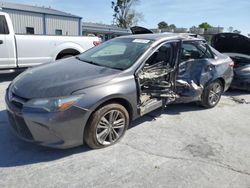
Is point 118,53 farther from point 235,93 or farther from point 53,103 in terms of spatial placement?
point 235,93

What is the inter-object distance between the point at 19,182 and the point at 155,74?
2609 millimetres

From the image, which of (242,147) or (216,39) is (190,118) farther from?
(216,39)

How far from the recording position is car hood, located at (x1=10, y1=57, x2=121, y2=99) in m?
3.05

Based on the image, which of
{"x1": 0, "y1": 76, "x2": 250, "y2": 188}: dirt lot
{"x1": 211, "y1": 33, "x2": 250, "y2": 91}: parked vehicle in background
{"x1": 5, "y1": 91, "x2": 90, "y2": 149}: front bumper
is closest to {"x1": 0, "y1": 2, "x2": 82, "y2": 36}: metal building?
{"x1": 211, "y1": 33, "x2": 250, "y2": 91}: parked vehicle in background

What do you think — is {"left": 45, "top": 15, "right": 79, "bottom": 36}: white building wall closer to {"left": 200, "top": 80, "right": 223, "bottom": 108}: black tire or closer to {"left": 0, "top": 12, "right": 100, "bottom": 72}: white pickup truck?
{"left": 0, "top": 12, "right": 100, "bottom": 72}: white pickup truck

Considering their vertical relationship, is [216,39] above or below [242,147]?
above

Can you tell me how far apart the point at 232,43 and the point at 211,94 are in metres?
2.96

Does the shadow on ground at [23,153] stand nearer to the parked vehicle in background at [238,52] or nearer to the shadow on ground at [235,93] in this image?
the shadow on ground at [235,93]

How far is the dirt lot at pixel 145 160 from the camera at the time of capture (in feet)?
9.19

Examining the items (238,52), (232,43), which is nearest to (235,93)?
(238,52)

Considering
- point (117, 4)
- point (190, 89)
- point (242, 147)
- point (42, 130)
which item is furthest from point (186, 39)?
point (117, 4)

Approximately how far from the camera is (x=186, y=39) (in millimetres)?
4707

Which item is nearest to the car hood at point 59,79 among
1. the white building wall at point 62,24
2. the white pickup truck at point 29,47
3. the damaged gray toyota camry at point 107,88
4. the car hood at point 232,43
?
the damaged gray toyota camry at point 107,88

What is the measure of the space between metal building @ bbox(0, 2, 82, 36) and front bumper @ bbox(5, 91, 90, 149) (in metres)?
22.3
